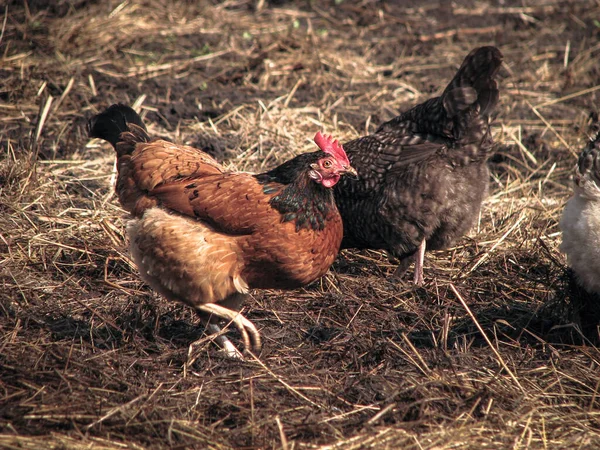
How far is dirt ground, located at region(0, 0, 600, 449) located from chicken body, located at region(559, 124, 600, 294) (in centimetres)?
21

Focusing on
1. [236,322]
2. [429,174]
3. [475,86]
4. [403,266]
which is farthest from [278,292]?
[475,86]

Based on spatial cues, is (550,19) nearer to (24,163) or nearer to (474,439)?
(24,163)

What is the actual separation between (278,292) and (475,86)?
1.96 meters

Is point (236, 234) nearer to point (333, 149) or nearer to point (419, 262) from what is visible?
point (333, 149)

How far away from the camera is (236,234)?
3.63 metres

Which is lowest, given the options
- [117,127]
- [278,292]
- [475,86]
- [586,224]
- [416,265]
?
[278,292]

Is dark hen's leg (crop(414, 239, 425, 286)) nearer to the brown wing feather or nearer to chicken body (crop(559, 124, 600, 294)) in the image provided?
chicken body (crop(559, 124, 600, 294))

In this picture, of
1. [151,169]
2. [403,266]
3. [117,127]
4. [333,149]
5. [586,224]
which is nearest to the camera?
[586,224]

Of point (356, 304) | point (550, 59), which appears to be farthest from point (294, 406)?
point (550, 59)

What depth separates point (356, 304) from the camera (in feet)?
14.1

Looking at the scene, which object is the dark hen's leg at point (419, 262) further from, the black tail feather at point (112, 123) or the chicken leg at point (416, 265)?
→ the black tail feather at point (112, 123)

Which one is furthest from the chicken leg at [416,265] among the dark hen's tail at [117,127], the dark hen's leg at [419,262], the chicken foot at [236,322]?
the dark hen's tail at [117,127]

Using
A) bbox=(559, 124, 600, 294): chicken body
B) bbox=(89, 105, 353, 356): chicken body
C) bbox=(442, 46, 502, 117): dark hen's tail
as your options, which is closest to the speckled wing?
bbox=(442, 46, 502, 117): dark hen's tail

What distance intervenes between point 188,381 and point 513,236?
2975 mm
